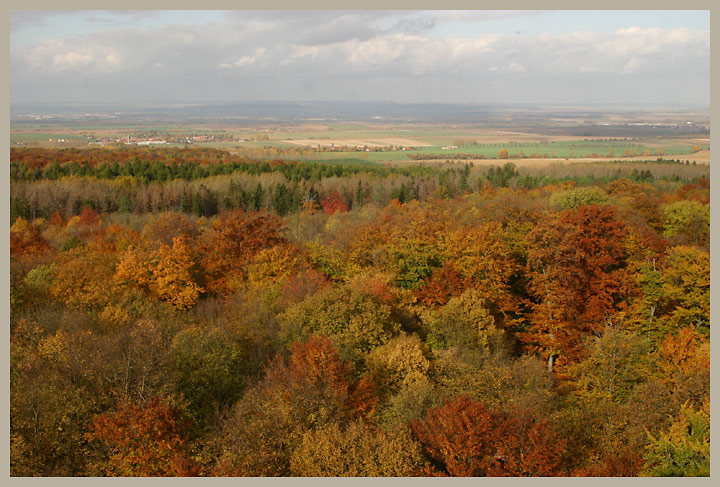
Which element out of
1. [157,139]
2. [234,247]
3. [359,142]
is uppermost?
[359,142]

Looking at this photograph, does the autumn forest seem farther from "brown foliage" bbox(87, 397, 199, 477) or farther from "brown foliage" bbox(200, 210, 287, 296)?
"brown foliage" bbox(200, 210, 287, 296)

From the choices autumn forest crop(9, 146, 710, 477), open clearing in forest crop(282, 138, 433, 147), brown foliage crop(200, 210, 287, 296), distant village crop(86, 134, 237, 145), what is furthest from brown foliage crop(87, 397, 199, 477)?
open clearing in forest crop(282, 138, 433, 147)

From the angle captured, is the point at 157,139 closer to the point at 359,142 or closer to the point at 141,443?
the point at 359,142

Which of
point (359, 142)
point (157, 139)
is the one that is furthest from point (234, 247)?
point (359, 142)

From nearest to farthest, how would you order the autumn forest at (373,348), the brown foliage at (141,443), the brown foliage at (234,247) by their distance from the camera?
the brown foliage at (141,443)
the autumn forest at (373,348)
the brown foliage at (234,247)

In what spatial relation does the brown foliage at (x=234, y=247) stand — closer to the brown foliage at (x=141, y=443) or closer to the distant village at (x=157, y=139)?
the brown foliage at (x=141, y=443)

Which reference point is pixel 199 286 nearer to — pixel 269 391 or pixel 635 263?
pixel 269 391

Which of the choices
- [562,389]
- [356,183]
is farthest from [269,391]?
[356,183]

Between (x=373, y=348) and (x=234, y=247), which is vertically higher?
(x=234, y=247)

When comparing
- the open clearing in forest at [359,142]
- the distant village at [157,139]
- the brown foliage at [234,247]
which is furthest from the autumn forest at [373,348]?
the open clearing in forest at [359,142]
